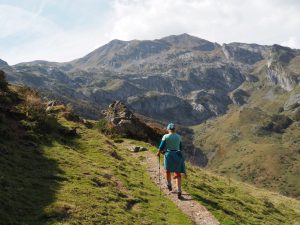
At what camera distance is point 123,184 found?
76.4 ft

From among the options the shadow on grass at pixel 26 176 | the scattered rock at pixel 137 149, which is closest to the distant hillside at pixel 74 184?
the shadow on grass at pixel 26 176

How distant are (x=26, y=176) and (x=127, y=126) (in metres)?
26.1

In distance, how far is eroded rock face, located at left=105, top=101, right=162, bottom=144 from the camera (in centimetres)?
4528

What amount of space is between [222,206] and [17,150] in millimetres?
11859

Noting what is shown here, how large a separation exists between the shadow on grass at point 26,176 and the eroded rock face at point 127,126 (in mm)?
14801

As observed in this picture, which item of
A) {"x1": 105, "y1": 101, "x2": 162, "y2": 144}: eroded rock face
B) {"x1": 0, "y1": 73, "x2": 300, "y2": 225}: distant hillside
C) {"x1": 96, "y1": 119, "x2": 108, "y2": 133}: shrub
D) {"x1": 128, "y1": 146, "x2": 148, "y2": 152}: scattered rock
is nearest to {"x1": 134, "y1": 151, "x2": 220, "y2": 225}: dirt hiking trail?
{"x1": 0, "y1": 73, "x2": 300, "y2": 225}: distant hillside

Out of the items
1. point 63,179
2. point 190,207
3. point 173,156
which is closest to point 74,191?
point 63,179

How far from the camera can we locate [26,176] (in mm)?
19891

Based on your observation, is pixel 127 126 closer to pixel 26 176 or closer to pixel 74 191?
pixel 26 176

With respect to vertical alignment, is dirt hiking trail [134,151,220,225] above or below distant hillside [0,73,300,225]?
below

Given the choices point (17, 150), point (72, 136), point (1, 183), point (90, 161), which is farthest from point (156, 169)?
point (1, 183)

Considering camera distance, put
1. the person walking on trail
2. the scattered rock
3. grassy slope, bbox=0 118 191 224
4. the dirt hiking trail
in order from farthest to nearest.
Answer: the scattered rock, the person walking on trail, the dirt hiking trail, grassy slope, bbox=0 118 191 224

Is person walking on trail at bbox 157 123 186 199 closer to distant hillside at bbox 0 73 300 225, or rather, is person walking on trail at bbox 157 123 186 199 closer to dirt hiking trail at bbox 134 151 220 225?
dirt hiking trail at bbox 134 151 220 225

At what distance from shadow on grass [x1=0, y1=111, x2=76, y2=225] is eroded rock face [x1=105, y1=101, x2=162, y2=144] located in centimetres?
1480
